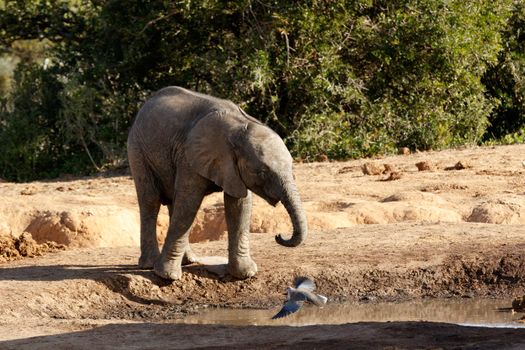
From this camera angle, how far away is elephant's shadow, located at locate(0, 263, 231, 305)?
1039cm

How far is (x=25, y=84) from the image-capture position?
65.6 ft

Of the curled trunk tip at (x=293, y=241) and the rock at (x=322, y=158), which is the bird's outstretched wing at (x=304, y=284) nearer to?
the curled trunk tip at (x=293, y=241)

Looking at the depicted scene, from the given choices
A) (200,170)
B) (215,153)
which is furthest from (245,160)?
(200,170)

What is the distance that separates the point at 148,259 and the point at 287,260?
1.39 m

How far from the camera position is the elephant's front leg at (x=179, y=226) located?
10.0 metres

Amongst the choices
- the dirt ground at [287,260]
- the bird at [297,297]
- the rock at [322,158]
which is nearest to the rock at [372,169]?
the dirt ground at [287,260]

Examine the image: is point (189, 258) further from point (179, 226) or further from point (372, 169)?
point (372, 169)

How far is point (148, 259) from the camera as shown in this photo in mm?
10734

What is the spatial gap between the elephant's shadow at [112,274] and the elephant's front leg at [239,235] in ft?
0.72

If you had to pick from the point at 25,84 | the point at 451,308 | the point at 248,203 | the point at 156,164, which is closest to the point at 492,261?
the point at 451,308

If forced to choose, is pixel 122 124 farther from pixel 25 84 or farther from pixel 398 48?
pixel 398 48

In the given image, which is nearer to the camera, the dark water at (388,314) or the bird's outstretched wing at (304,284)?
the bird's outstretched wing at (304,284)

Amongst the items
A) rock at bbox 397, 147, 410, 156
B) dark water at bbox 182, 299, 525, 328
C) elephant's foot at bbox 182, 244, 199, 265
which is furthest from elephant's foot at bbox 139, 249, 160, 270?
rock at bbox 397, 147, 410, 156

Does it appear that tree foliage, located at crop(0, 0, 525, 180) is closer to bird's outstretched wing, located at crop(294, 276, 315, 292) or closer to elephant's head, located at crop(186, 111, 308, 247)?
elephant's head, located at crop(186, 111, 308, 247)
